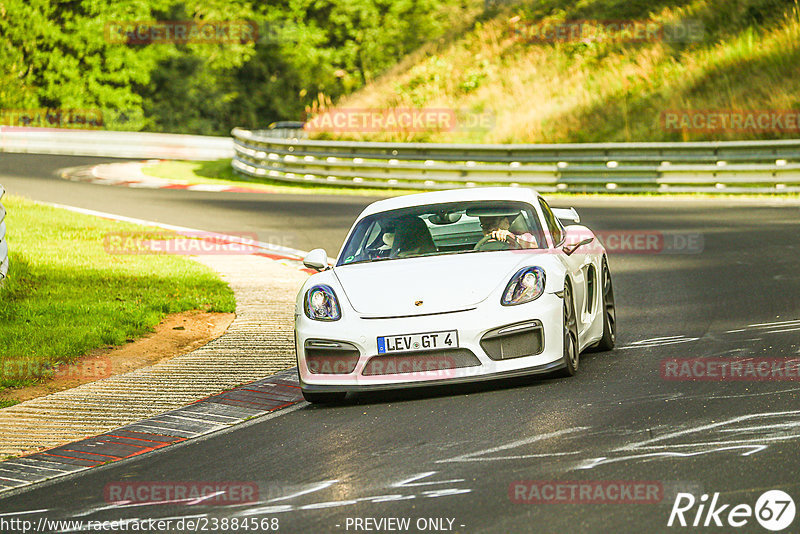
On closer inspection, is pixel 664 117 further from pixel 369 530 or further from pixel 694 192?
pixel 369 530

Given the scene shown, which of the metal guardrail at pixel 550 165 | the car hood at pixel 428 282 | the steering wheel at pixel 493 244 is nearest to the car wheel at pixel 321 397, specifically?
the car hood at pixel 428 282

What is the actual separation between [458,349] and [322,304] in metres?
1.07

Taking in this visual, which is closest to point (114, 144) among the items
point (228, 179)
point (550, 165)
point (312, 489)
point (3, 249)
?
point (228, 179)

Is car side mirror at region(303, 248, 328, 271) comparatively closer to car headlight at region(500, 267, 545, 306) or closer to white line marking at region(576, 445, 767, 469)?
car headlight at region(500, 267, 545, 306)

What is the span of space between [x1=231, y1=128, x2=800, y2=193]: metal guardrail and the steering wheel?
1552 centimetres

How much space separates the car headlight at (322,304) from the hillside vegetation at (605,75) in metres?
20.4

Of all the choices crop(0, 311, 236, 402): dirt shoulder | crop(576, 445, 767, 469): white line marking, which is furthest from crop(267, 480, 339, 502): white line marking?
crop(0, 311, 236, 402): dirt shoulder

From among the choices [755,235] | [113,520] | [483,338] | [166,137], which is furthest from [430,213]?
[166,137]

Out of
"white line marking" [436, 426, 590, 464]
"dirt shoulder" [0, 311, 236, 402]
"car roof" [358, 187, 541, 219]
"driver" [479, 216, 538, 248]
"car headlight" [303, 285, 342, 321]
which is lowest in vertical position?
"dirt shoulder" [0, 311, 236, 402]

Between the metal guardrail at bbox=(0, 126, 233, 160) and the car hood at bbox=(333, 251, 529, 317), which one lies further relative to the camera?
the metal guardrail at bbox=(0, 126, 233, 160)

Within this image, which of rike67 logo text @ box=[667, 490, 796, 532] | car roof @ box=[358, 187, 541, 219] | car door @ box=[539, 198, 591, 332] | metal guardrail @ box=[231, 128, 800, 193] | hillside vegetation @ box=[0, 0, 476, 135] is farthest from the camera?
hillside vegetation @ box=[0, 0, 476, 135]

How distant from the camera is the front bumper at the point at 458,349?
7656 mm

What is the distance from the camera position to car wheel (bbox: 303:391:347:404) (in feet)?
26.6

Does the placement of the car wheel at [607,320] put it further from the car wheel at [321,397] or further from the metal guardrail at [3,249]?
the metal guardrail at [3,249]
